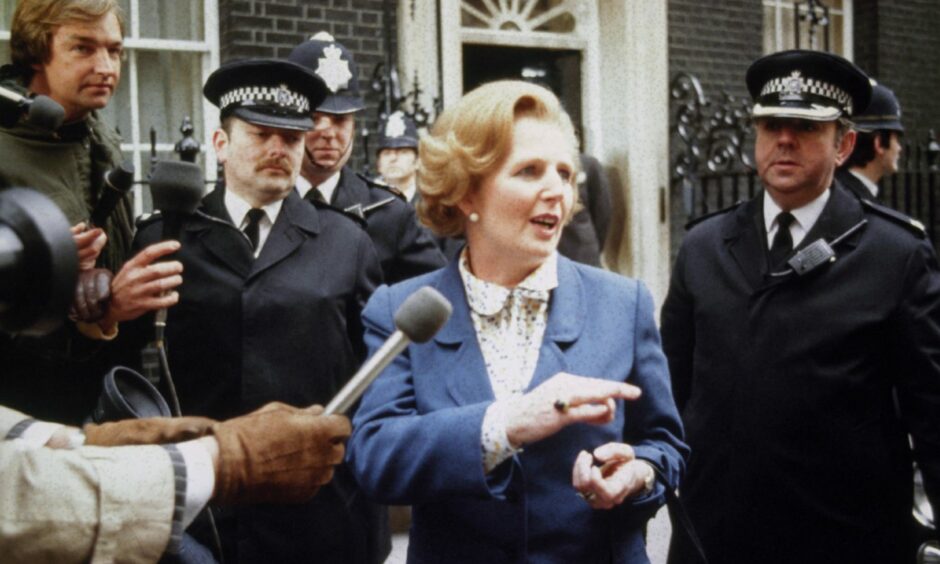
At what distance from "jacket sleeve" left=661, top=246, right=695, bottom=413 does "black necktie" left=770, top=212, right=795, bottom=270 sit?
0.96ft

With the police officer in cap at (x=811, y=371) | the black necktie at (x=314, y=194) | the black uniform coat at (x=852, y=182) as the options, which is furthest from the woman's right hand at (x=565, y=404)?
the black uniform coat at (x=852, y=182)

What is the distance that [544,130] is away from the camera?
266 centimetres

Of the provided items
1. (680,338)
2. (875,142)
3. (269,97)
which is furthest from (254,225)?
(875,142)

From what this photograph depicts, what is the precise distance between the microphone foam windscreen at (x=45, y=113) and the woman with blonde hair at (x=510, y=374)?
36.2 inches

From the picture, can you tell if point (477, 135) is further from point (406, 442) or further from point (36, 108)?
point (36, 108)

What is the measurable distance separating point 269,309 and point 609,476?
1426 mm

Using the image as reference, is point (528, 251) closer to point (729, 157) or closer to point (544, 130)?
point (544, 130)

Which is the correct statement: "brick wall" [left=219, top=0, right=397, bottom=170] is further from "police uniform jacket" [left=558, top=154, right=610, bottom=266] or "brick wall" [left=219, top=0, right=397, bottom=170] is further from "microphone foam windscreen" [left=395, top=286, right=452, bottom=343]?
"microphone foam windscreen" [left=395, top=286, right=452, bottom=343]

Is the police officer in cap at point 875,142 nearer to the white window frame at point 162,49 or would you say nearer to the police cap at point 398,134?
the police cap at point 398,134

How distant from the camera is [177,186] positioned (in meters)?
3.26

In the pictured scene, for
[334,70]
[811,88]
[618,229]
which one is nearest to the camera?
[811,88]

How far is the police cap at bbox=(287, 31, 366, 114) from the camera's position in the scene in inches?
184

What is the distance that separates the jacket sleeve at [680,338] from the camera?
371 centimetres

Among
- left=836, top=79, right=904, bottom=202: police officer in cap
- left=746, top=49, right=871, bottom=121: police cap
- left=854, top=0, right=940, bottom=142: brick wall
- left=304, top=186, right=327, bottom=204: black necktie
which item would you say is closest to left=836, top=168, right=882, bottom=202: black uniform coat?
left=836, top=79, right=904, bottom=202: police officer in cap
